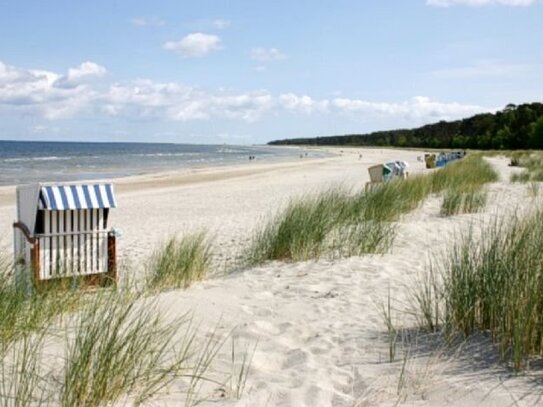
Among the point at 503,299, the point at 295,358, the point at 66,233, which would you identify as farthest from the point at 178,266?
the point at 503,299

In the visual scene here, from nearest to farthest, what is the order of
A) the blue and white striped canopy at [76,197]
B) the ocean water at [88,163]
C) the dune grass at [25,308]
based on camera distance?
the dune grass at [25,308], the blue and white striped canopy at [76,197], the ocean water at [88,163]

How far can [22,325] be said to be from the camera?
135 inches

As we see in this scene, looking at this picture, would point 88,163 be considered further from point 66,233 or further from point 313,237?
point 66,233

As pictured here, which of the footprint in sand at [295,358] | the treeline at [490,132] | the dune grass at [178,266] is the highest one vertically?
the treeline at [490,132]

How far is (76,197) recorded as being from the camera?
17.9 feet

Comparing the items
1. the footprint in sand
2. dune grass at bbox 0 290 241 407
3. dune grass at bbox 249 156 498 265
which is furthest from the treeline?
dune grass at bbox 0 290 241 407

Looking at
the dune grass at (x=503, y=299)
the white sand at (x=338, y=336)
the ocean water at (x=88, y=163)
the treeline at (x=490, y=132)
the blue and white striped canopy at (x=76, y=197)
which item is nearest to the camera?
the white sand at (x=338, y=336)

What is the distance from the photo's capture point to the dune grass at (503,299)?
313 centimetres

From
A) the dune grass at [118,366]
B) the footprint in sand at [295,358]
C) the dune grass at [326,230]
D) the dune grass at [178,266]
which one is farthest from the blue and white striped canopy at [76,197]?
the footprint in sand at [295,358]

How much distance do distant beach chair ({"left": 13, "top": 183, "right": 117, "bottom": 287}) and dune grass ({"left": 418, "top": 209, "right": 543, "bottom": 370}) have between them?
2975mm

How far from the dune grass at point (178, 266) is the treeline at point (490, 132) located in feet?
192

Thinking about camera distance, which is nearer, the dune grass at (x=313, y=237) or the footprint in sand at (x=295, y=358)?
the footprint in sand at (x=295, y=358)

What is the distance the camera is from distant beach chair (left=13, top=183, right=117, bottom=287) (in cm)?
530

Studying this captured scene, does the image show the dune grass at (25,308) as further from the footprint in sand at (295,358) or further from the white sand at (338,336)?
the footprint in sand at (295,358)
